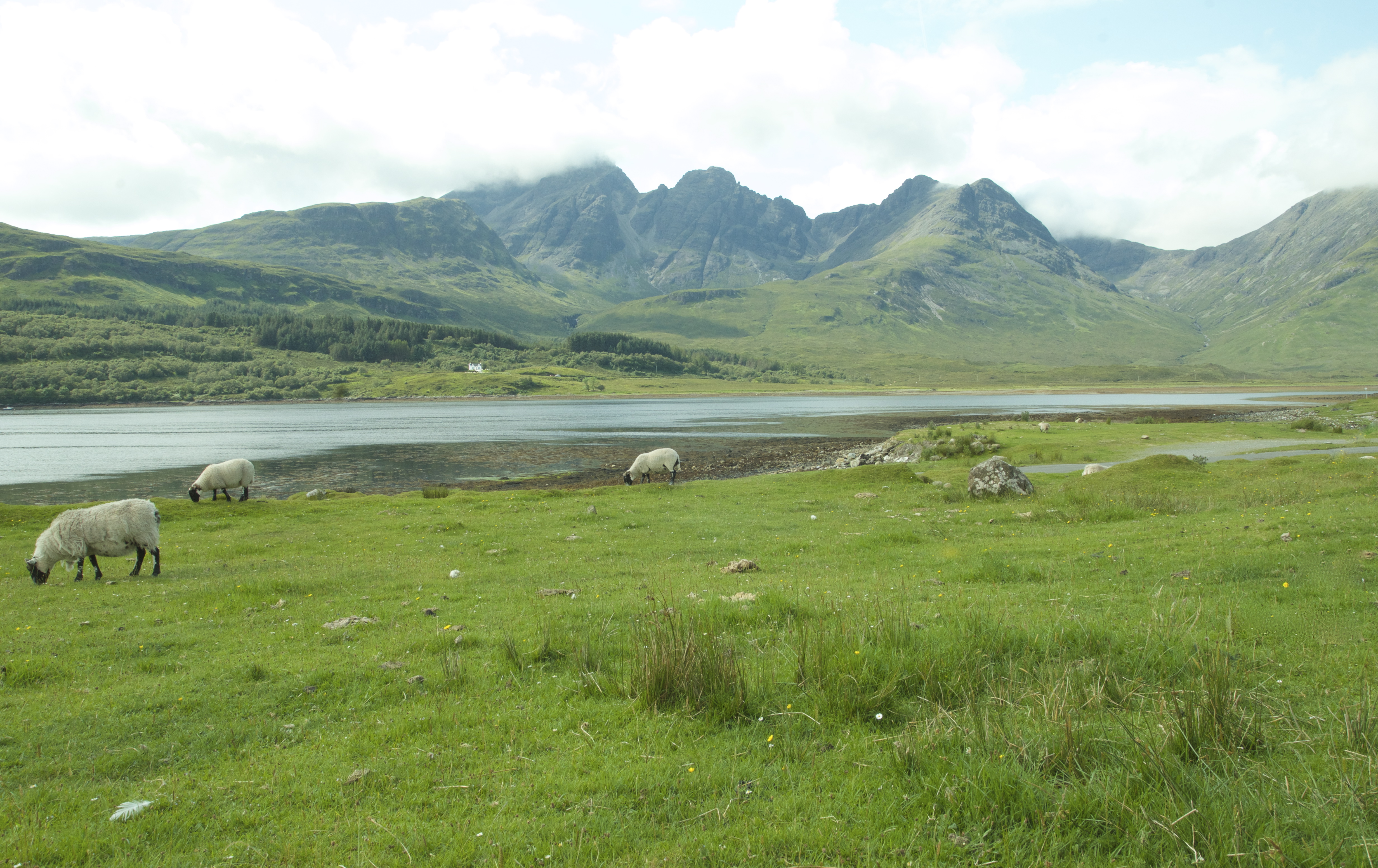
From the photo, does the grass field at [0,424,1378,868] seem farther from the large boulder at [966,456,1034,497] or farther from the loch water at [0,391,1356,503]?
the loch water at [0,391,1356,503]

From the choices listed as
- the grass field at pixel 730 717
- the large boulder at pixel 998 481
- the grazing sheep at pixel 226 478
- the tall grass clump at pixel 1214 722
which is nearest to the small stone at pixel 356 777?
the grass field at pixel 730 717

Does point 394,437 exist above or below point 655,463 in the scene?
below

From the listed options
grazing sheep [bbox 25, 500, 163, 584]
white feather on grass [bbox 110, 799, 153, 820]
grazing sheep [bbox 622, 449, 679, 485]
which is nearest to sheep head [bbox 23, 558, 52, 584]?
grazing sheep [bbox 25, 500, 163, 584]

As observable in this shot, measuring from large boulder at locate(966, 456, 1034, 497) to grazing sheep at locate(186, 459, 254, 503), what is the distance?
129 feet

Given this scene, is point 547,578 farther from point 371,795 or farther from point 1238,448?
point 1238,448

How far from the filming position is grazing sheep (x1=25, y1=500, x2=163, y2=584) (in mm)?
17328

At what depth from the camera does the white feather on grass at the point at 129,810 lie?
597 cm

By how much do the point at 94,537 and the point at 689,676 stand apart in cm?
1910

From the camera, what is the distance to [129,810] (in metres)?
6.05

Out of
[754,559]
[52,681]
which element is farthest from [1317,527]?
[52,681]

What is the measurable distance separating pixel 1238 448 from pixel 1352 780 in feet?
193

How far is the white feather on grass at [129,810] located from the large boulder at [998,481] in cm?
2996

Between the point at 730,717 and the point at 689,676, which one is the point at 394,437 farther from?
the point at 730,717

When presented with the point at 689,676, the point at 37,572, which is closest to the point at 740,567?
the point at 689,676
